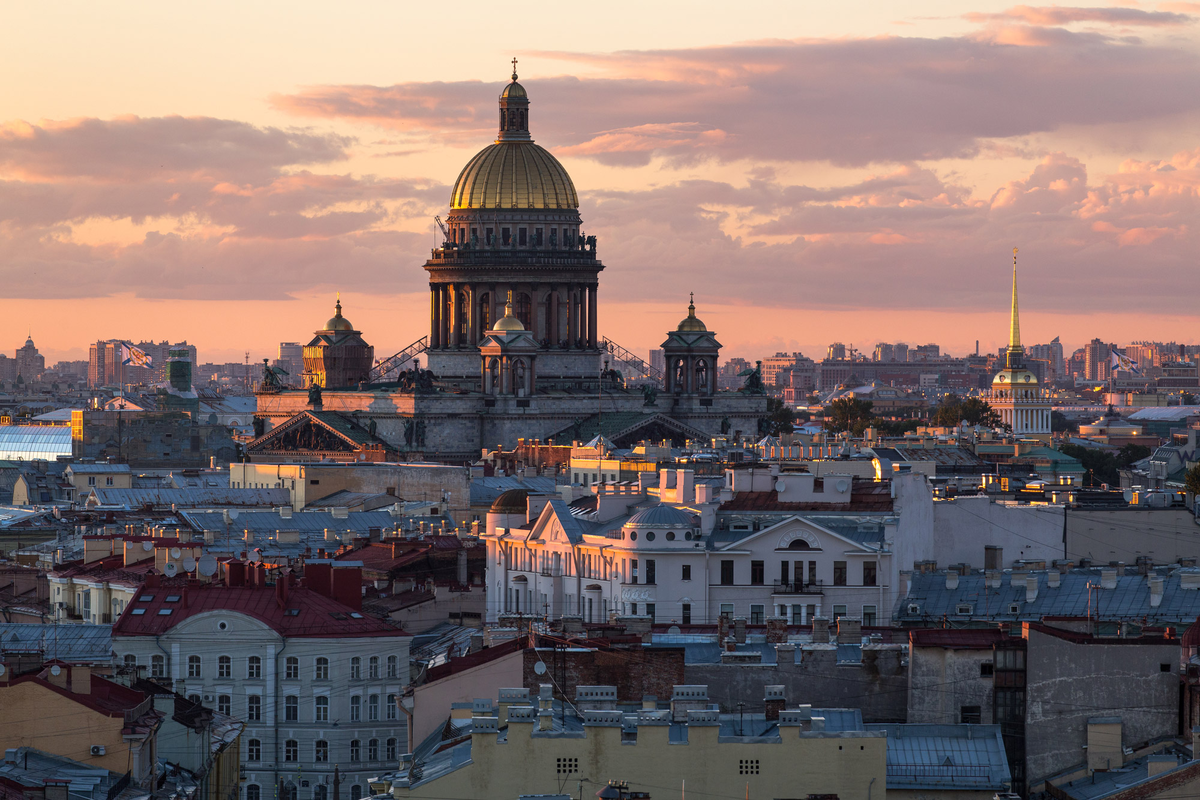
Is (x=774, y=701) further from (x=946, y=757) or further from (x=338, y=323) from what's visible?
(x=338, y=323)

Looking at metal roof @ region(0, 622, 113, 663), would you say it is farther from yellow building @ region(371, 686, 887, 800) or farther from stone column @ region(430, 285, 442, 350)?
stone column @ region(430, 285, 442, 350)

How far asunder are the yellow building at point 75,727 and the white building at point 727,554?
18.4 meters

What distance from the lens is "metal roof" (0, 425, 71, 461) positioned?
180 meters

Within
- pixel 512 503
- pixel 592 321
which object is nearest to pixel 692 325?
pixel 592 321

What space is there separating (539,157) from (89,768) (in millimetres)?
107035

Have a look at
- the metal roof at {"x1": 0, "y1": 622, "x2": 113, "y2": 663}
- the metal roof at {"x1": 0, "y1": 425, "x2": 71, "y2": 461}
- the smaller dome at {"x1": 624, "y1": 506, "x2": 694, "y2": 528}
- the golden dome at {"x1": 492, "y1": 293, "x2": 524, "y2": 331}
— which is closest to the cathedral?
the golden dome at {"x1": 492, "y1": 293, "x2": 524, "y2": 331}

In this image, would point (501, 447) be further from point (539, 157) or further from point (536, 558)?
point (536, 558)

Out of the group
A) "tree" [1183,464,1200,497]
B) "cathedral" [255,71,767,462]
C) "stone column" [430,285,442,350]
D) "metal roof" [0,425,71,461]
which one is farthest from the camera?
"metal roof" [0,425,71,461]

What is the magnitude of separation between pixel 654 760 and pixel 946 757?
4.70 metres

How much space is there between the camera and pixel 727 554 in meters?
64.2

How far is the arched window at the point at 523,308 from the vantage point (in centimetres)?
15012

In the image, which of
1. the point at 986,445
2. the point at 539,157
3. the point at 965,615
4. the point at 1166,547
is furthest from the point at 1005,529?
the point at 539,157

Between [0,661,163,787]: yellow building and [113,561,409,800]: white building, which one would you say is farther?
[113,561,409,800]: white building

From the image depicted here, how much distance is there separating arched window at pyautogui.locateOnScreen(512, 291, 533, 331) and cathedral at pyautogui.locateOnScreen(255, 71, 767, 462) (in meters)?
0.09
